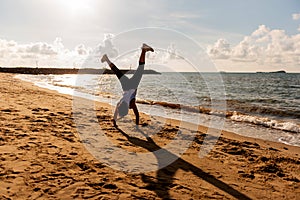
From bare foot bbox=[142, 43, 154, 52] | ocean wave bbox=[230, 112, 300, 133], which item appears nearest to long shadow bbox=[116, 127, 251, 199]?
bare foot bbox=[142, 43, 154, 52]

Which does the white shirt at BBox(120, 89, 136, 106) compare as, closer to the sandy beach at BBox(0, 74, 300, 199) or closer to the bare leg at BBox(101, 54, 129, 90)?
the bare leg at BBox(101, 54, 129, 90)

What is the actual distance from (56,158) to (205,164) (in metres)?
3.24

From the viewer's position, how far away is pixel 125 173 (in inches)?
179

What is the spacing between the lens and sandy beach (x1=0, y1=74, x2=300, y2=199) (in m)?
3.78

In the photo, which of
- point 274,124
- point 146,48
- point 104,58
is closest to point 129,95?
point 104,58


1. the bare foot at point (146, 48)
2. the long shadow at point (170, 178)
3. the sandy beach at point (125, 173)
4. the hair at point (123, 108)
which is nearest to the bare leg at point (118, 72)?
the hair at point (123, 108)

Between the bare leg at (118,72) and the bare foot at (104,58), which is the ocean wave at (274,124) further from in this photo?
the bare foot at (104,58)

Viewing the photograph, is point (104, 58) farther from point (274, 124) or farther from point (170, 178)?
point (274, 124)

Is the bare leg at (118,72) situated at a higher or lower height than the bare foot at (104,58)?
lower

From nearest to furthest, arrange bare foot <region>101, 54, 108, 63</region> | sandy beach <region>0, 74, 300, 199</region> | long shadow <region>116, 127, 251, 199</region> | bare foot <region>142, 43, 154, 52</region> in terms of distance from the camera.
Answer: sandy beach <region>0, 74, 300, 199</region> → long shadow <region>116, 127, 251, 199</region> → bare foot <region>142, 43, 154, 52</region> → bare foot <region>101, 54, 108, 63</region>

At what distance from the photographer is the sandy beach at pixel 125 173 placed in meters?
3.78

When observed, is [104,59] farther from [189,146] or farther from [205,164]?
[205,164]

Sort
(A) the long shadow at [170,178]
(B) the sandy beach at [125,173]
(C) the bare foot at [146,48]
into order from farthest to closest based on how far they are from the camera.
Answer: (C) the bare foot at [146,48]
(A) the long shadow at [170,178]
(B) the sandy beach at [125,173]

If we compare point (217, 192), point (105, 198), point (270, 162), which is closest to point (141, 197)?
point (105, 198)
